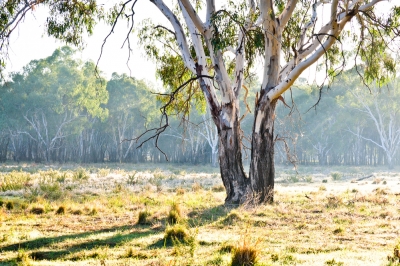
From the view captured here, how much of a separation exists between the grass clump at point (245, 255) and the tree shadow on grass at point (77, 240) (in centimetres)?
225

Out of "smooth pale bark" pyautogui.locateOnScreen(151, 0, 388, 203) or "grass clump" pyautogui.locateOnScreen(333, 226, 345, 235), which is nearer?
"grass clump" pyautogui.locateOnScreen(333, 226, 345, 235)

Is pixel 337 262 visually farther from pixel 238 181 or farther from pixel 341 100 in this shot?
pixel 341 100

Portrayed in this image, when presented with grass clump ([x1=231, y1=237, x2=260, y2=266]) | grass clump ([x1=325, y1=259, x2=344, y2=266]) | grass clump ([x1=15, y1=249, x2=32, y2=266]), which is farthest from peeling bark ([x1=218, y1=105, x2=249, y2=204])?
grass clump ([x1=15, y1=249, x2=32, y2=266])

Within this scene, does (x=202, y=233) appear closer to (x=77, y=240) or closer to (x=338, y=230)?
(x=77, y=240)

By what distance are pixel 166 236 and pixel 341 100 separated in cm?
4206

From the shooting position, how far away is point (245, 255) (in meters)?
5.76

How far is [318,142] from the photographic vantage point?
5466 centimetres

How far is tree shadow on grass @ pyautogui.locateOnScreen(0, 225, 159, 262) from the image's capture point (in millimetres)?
6754

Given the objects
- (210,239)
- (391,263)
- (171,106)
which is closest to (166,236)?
(210,239)

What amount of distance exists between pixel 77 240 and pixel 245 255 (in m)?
3.17

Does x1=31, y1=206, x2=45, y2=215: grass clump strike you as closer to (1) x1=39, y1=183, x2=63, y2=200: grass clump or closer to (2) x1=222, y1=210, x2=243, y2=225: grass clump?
(1) x1=39, y1=183, x2=63, y2=200: grass clump

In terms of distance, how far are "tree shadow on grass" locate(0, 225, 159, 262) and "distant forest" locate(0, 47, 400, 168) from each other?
112 feet

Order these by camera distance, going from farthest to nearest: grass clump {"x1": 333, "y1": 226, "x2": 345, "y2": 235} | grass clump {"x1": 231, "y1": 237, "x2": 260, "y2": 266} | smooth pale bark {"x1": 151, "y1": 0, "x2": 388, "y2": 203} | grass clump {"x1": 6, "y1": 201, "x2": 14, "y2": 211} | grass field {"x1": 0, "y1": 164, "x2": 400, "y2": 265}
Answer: smooth pale bark {"x1": 151, "y1": 0, "x2": 388, "y2": 203} < grass clump {"x1": 6, "y1": 201, "x2": 14, "y2": 211} < grass clump {"x1": 333, "y1": 226, "x2": 345, "y2": 235} < grass field {"x1": 0, "y1": 164, "x2": 400, "y2": 265} < grass clump {"x1": 231, "y1": 237, "x2": 260, "y2": 266}

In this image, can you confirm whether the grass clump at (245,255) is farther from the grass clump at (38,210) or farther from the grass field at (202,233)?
the grass clump at (38,210)
